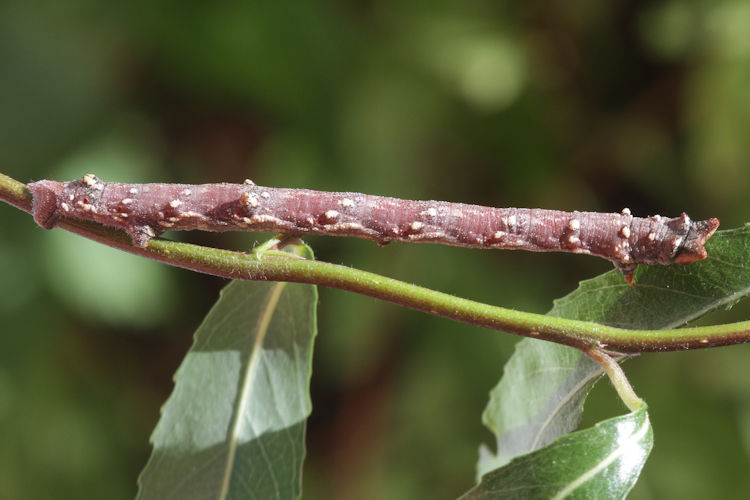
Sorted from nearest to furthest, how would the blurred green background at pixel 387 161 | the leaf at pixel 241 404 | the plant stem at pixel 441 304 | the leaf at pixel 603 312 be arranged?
the plant stem at pixel 441 304 < the leaf at pixel 603 312 < the leaf at pixel 241 404 < the blurred green background at pixel 387 161

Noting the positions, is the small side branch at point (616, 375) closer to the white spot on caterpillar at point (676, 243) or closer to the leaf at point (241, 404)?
the white spot on caterpillar at point (676, 243)

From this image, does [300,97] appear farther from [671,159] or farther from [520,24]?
[671,159]

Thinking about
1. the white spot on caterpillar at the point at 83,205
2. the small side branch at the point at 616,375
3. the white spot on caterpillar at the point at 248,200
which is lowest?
the small side branch at the point at 616,375

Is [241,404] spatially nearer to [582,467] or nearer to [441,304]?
[441,304]

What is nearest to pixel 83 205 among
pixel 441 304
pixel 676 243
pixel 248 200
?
pixel 248 200

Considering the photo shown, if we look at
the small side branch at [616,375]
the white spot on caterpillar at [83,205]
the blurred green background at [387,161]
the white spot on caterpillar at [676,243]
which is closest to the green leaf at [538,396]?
the small side branch at [616,375]

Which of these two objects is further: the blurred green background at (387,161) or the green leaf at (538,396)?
the blurred green background at (387,161)
